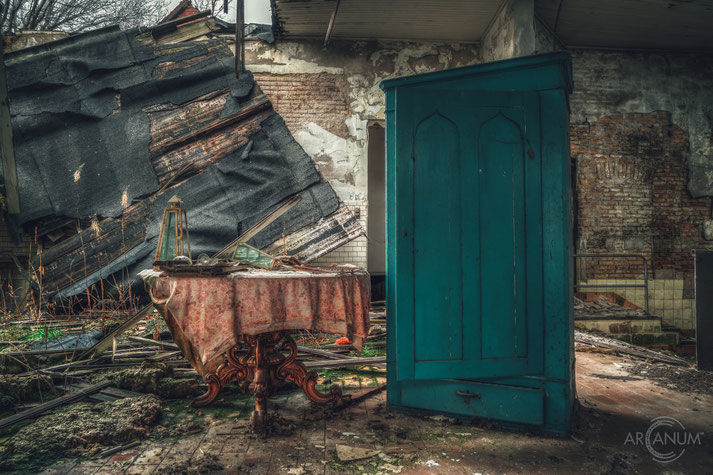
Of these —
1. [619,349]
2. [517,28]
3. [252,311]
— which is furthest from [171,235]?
[517,28]

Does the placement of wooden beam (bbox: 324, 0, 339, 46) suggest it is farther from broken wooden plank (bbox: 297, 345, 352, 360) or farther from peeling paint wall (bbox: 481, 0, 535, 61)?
broken wooden plank (bbox: 297, 345, 352, 360)

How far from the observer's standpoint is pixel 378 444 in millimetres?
2471

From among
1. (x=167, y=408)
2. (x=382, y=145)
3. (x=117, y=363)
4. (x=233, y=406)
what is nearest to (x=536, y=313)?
(x=233, y=406)

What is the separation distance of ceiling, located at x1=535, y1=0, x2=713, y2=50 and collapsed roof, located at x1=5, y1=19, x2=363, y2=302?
4.49 m

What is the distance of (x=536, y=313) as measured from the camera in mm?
2682

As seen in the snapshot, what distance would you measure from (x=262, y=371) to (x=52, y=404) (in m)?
1.54

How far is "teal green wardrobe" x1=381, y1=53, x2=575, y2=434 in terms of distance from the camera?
2654 mm

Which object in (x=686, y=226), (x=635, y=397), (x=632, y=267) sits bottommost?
(x=635, y=397)

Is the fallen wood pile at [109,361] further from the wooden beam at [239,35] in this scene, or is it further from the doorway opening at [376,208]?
the doorway opening at [376,208]

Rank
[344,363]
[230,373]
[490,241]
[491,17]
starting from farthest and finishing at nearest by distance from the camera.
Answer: [491,17], [344,363], [230,373], [490,241]

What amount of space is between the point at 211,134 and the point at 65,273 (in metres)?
2.84

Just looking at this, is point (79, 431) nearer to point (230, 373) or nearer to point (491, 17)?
point (230, 373)

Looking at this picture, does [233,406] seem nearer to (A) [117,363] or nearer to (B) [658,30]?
(A) [117,363]

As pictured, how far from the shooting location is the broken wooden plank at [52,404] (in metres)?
2.69
